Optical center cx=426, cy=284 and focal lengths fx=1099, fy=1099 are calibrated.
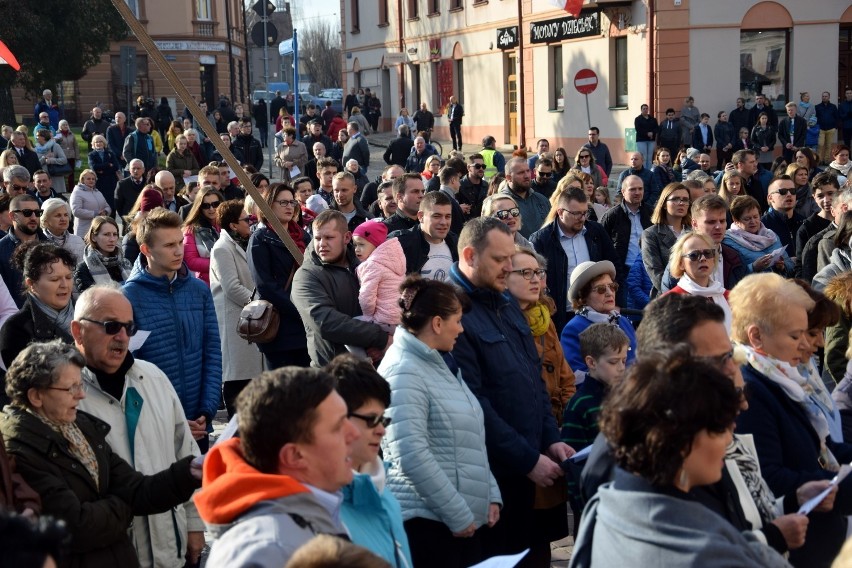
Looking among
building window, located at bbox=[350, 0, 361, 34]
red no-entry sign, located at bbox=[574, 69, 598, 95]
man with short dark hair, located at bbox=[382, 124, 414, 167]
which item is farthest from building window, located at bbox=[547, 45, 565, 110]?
building window, located at bbox=[350, 0, 361, 34]

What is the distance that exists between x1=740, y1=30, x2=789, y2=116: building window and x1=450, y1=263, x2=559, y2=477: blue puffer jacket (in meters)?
24.9

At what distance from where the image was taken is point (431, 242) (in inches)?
300

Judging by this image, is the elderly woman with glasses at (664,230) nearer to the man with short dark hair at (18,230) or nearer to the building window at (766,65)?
the man with short dark hair at (18,230)

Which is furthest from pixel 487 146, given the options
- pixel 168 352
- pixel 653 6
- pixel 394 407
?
pixel 394 407

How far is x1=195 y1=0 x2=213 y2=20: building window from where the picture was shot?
58719 millimetres

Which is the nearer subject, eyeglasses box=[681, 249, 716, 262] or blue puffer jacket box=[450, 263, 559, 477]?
blue puffer jacket box=[450, 263, 559, 477]

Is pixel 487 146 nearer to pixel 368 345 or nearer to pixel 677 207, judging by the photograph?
pixel 677 207

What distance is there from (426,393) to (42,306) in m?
2.57

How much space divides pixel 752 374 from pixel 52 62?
39.3 m

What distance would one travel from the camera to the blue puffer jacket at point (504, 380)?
16.1 ft

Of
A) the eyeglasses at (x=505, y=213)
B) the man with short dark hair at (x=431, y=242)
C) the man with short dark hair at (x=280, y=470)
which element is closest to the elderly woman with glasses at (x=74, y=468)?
the man with short dark hair at (x=280, y=470)

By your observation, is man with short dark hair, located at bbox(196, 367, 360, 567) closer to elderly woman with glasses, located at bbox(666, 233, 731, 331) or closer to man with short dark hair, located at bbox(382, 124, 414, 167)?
elderly woman with glasses, located at bbox(666, 233, 731, 331)

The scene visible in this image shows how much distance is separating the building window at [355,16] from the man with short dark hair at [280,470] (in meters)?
48.2

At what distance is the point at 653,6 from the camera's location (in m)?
28.0
